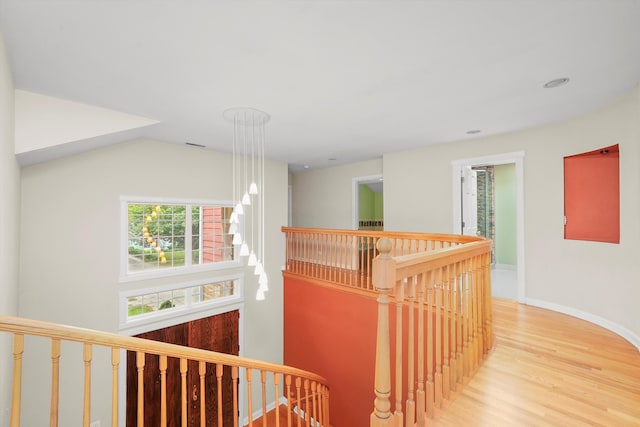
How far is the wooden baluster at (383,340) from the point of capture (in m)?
1.36

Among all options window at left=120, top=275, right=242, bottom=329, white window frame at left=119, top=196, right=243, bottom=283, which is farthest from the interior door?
window at left=120, top=275, right=242, bottom=329

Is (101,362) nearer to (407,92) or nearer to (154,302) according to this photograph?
(154,302)

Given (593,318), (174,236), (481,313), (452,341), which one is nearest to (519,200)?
(593,318)

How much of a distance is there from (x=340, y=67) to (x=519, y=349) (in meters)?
3.06

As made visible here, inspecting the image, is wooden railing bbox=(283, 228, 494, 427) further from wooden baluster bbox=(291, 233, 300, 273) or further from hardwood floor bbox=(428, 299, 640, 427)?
wooden baluster bbox=(291, 233, 300, 273)

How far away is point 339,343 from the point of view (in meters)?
4.79

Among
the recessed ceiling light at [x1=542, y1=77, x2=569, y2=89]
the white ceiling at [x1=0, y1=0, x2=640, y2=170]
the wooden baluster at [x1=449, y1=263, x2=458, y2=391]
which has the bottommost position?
the wooden baluster at [x1=449, y1=263, x2=458, y2=391]

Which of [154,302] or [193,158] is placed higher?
[193,158]

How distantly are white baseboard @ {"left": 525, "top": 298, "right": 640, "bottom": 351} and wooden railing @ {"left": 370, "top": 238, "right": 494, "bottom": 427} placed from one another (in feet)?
5.41

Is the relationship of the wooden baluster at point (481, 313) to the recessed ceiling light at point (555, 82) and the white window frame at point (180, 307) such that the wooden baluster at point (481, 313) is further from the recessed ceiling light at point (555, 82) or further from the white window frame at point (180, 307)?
the white window frame at point (180, 307)

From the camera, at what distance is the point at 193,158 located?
5121 mm

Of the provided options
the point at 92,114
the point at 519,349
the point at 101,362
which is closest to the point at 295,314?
the point at 101,362

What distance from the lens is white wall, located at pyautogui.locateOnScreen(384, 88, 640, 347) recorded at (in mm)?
3045

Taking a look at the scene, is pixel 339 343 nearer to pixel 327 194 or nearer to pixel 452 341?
pixel 452 341
